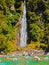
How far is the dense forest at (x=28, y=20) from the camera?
118ft

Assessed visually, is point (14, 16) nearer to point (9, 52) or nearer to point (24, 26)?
point (24, 26)

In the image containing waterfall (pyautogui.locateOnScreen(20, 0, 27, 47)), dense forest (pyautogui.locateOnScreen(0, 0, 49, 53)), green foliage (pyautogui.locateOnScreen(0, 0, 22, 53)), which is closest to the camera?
green foliage (pyautogui.locateOnScreen(0, 0, 22, 53))

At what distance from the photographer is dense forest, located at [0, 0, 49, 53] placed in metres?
36.1

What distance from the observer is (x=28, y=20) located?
124ft

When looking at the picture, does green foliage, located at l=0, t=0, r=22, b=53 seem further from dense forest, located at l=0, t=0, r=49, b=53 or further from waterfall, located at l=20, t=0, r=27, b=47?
waterfall, located at l=20, t=0, r=27, b=47

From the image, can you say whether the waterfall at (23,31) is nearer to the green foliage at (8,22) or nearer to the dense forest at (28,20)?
the dense forest at (28,20)

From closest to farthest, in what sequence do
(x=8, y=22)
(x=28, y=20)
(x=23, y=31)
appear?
1. (x=8, y=22)
2. (x=28, y=20)
3. (x=23, y=31)

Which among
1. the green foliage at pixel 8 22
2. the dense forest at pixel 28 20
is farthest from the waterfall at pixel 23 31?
the green foliage at pixel 8 22

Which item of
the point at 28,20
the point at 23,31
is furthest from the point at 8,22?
the point at 28,20

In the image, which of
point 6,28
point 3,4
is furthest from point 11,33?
point 3,4

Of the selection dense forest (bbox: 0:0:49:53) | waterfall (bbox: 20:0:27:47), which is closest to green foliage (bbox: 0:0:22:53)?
dense forest (bbox: 0:0:49:53)

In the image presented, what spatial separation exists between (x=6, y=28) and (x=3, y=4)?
2.57m

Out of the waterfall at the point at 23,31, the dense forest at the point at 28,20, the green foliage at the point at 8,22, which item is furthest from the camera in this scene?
the waterfall at the point at 23,31

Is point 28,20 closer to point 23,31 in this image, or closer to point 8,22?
point 23,31
